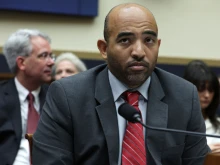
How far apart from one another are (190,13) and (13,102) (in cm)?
216

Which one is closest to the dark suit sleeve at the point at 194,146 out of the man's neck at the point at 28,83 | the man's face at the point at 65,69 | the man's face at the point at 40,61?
the man's neck at the point at 28,83

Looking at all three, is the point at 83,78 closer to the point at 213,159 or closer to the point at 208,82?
the point at 213,159

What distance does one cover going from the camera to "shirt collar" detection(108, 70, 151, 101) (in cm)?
271

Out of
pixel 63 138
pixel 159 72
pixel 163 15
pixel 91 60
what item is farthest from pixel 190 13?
pixel 63 138

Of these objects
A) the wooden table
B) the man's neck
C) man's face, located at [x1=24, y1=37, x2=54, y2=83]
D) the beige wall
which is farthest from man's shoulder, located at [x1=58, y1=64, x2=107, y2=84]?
the beige wall

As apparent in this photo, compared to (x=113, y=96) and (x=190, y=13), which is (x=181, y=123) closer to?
(x=113, y=96)

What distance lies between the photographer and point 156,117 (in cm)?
265

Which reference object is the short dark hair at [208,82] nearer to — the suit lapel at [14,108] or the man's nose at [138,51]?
the suit lapel at [14,108]

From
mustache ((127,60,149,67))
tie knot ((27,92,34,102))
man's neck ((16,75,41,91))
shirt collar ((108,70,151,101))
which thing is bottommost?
tie knot ((27,92,34,102))

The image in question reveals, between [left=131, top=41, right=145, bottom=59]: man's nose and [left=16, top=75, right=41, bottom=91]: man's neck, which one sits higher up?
[left=131, top=41, right=145, bottom=59]: man's nose

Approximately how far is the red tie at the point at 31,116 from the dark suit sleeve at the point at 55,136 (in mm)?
1567

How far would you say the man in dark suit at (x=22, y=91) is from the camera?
407 cm

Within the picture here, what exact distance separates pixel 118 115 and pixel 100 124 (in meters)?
0.09

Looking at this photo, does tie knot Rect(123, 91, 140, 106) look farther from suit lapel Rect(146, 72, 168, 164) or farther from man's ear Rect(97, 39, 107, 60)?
man's ear Rect(97, 39, 107, 60)
